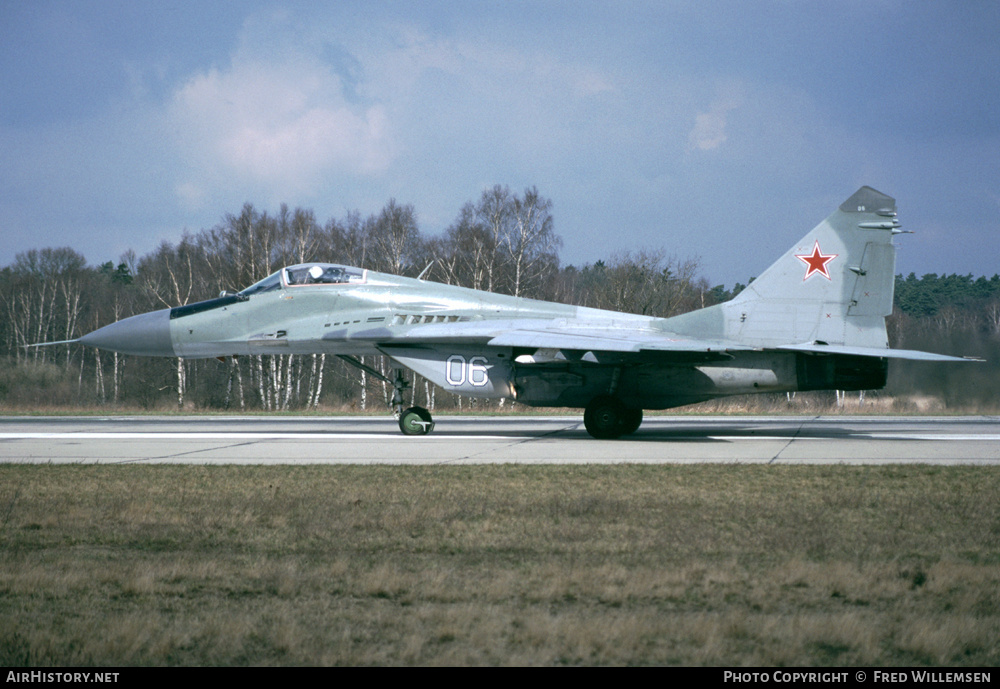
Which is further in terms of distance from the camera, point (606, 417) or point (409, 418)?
point (409, 418)

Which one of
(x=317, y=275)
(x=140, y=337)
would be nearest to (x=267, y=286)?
(x=317, y=275)

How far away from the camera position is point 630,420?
17250mm

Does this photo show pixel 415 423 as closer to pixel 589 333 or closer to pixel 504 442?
pixel 504 442

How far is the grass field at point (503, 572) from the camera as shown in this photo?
4328mm

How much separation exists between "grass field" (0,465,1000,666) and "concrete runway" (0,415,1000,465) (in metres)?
2.79

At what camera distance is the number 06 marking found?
1700 cm

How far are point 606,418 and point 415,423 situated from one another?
162 inches

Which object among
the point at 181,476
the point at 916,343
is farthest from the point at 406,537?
the point at 916,343

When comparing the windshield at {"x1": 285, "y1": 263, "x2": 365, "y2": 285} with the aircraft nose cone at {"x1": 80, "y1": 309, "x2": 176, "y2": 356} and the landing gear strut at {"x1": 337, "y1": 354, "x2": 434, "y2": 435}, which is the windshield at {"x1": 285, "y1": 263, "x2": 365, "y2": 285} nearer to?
the landing gear strut at {"x1": 337, "y1": 354, "x2": 434, "y2": 435}

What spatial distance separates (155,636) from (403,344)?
42.4 feet

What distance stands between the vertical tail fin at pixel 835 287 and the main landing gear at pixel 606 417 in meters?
2.83

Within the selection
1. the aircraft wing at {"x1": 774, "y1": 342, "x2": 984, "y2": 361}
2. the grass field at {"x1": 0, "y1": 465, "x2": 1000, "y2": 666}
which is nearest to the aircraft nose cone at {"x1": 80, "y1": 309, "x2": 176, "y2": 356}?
the grass field at {"x1": 0, "y1": 465, "x2": 1000, "y2": 666}

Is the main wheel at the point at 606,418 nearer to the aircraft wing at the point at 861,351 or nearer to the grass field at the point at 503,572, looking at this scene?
the aircraft wing at the point at 861,351

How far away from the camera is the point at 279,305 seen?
17.7 metres
